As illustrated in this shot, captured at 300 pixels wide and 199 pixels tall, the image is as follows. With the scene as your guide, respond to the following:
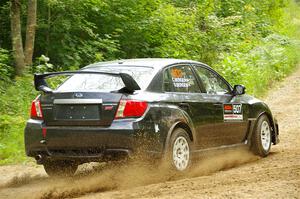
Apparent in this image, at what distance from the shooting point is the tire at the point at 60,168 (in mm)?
7148

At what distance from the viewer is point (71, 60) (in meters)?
14.2

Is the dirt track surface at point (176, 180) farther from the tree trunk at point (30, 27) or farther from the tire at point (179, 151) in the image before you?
the tree trunk at point (30, 27)

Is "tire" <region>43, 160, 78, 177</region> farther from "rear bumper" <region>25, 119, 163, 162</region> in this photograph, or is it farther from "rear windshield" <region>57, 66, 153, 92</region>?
"rear windshield" <region>57, 66, 153, 92</region>

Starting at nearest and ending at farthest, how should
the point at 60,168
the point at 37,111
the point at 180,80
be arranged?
the point at 37,111
the point at 60,168
the point at 180,80

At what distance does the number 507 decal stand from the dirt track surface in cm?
47

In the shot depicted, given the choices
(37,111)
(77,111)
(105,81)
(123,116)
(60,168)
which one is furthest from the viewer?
(60,168)

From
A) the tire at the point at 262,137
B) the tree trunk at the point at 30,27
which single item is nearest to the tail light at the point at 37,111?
the tire at the point at 262,137

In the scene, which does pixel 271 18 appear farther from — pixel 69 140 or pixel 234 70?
pixel 69 140

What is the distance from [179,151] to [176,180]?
44cm

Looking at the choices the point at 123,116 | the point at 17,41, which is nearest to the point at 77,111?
the point at 123,116

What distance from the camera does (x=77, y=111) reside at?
21.4ft

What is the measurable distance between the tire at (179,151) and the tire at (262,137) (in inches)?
76.0

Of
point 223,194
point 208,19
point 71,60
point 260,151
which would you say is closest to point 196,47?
point 208,19

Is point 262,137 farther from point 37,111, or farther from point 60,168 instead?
point 37,111
